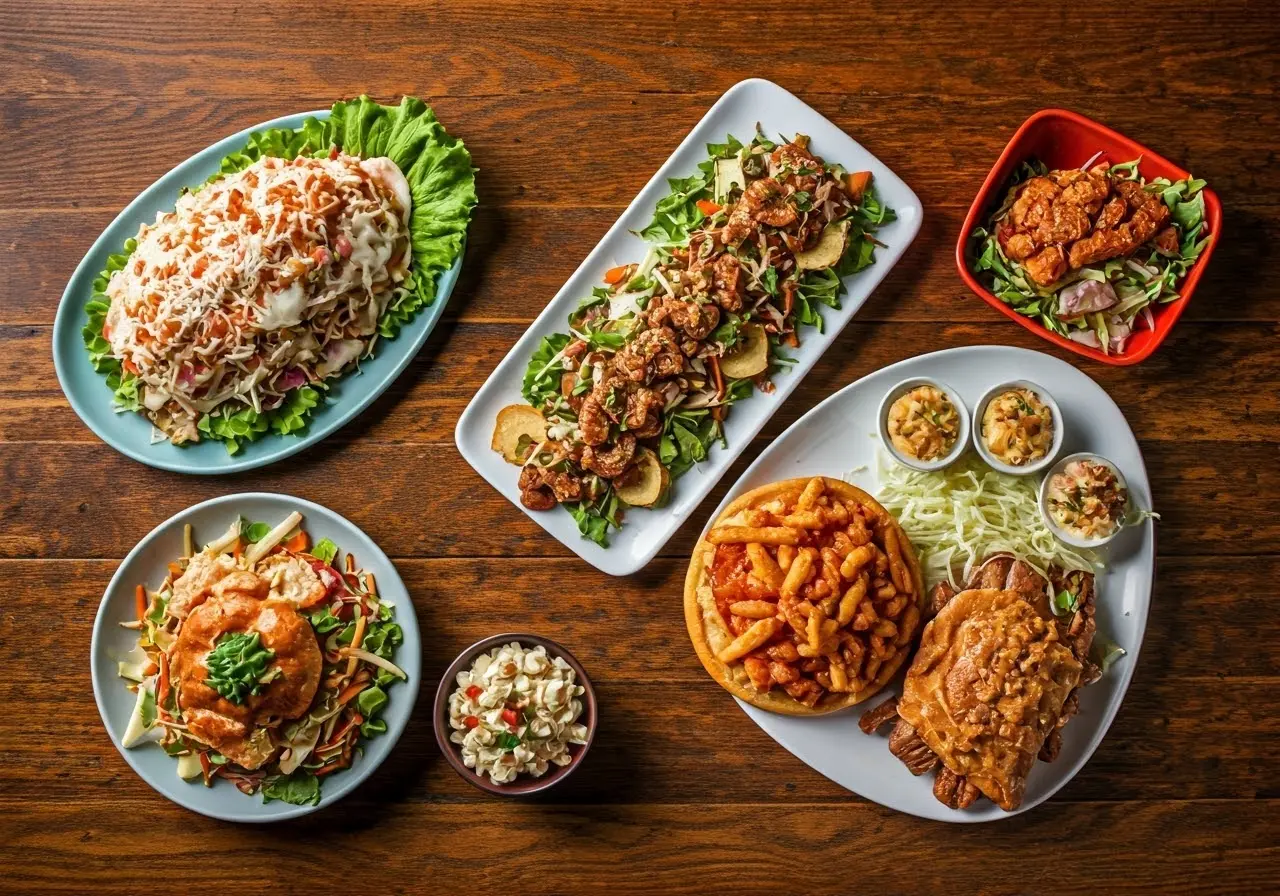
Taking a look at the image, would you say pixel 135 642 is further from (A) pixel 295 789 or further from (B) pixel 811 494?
(B) pixel 811 494

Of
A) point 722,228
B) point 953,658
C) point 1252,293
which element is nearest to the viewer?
point 953,658

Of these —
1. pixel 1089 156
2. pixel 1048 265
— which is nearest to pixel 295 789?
pixel 1048 265

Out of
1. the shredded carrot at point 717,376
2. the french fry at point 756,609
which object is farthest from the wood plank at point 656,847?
the shredded carrot at point 717,376

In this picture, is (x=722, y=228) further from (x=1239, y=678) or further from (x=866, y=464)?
(x=1239, y=678)

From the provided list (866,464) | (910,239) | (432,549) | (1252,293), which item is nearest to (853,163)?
(910,239)

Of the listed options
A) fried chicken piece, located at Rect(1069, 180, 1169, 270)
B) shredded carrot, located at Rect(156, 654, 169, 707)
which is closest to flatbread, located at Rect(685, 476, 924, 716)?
fried chicken piece, located at Rect(1069, 180, 1169, 270)

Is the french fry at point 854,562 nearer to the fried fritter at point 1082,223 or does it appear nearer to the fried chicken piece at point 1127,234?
the fried fritter at point 1082,223

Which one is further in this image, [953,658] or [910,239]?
[910,239]

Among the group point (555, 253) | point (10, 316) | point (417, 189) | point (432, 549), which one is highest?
point (417, 189)
